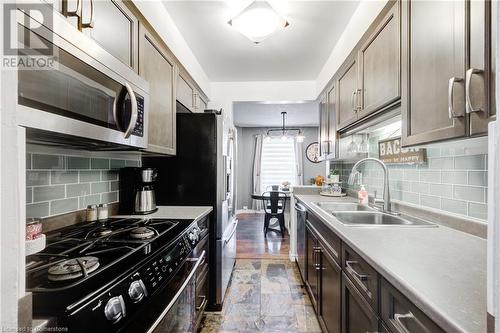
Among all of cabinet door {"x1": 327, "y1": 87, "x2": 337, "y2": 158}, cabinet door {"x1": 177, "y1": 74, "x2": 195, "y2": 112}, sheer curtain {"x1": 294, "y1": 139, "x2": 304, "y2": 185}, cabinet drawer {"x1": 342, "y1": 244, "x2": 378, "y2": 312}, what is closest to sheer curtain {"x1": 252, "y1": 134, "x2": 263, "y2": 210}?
sheer curtain {"x1": 294, "y1": 139, "x2": 304, "y2": 185}

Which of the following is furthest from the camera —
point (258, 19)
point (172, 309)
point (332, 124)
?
point (332, 124)

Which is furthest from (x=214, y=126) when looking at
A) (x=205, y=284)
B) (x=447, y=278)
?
(x=447, y=278)

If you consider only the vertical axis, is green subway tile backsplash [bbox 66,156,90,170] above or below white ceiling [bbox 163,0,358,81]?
below

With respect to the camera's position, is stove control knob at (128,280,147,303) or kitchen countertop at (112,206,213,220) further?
kitchen countertop at (112,206,213,220)

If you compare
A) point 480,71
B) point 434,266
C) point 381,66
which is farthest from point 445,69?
point 434,266

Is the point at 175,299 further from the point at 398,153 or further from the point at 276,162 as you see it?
the point at 276,162

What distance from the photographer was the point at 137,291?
826mm

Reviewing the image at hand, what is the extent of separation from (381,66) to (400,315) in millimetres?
1363

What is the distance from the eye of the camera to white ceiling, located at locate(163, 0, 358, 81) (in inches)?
72.5

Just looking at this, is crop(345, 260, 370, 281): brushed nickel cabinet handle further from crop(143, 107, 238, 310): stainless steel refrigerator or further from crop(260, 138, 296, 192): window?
crop(260, 138, 296, 192): window

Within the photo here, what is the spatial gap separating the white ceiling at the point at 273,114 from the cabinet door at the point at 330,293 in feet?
9.57

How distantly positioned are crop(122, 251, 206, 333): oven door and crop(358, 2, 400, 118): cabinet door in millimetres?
1519

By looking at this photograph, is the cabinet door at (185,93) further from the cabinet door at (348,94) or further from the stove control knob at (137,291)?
the stove control knob at (137,291)

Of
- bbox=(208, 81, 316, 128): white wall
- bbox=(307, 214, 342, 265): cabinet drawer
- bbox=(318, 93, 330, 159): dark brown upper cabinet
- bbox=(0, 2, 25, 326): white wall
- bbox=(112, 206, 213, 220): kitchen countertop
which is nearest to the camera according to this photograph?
bbox=(0, 2, 25, 326): white wall
